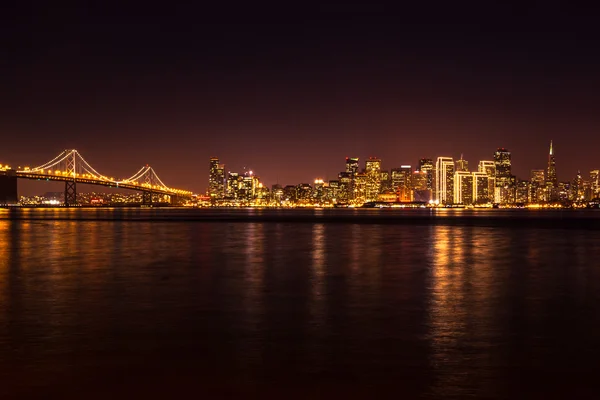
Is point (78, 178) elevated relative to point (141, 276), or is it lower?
elevated

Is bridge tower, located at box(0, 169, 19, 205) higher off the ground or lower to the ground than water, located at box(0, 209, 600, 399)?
higher

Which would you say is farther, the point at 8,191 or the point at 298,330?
the point at 8,191

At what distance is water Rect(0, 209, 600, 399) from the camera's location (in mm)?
7680

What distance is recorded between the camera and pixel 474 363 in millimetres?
8695

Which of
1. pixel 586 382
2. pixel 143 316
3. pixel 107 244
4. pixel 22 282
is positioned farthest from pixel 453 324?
pixel 107 244

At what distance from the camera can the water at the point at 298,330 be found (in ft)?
25.2

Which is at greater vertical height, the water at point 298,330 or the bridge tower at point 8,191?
the bridge tower at point 8,191

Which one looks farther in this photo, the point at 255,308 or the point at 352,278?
the point at 352,278

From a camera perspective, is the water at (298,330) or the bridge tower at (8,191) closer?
the water at (298,330)

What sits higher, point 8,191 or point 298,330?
point 8,191

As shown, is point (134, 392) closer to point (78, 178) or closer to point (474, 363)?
point (474, 363)

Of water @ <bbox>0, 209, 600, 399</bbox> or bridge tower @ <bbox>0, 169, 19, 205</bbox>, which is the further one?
bridge tower @ <bbox>0, 169, 19, 205</bbox>

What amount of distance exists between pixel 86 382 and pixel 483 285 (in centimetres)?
1304

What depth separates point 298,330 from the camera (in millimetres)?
11180
